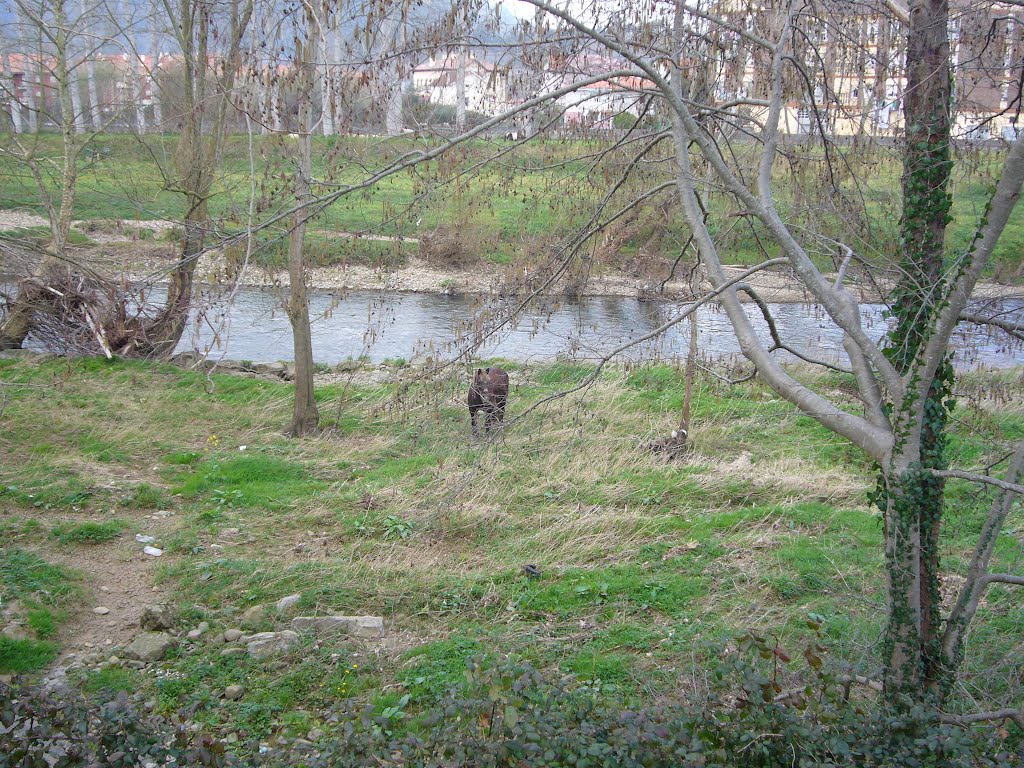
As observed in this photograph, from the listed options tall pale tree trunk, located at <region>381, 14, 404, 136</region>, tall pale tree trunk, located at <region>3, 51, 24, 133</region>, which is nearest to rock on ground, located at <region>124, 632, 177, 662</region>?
tall pale tree trunk, located at <region>381, 14, 404, 136</region>

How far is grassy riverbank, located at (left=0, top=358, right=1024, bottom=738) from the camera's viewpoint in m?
6.31

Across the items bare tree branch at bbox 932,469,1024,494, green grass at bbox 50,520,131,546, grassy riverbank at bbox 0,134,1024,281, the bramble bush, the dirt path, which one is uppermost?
grassy riverbank at bbox 0,134,1024,281

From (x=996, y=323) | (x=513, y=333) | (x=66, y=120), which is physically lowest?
(x=513, y=333)


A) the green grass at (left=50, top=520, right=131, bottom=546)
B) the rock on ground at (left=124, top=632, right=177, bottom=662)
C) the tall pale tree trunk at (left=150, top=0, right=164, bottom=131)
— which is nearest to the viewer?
the rock on ground at (left=124, top=632, right=177, bottom=662)

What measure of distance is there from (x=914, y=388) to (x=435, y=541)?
5096mm

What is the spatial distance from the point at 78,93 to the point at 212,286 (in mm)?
14191

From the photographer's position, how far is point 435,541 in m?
8.71

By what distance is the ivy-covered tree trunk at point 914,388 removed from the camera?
4.97 meters

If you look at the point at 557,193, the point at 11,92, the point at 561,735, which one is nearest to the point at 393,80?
the point at 557,193

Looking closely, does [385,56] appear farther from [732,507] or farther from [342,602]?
[732,507]

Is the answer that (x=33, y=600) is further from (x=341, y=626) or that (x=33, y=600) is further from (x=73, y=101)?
(x=73, y=101)

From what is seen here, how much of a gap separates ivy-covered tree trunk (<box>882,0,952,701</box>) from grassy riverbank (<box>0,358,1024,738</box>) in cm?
44

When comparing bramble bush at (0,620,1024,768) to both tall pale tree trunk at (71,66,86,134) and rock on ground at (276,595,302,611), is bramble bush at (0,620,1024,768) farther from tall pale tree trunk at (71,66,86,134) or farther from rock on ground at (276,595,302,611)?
tall pale tree trunk at (71,66,86,134)

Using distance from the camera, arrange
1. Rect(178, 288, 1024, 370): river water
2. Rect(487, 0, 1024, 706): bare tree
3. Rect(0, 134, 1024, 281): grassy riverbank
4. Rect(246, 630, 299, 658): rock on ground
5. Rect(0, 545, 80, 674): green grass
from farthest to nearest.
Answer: Rect(178, 288, 1024, 370): river water < Rect(246, 630, 299, 658): rock on ground < Rect(0, 545, 80, 674): green grass < Rect(0, 134, 1024, 281): grassy riverbank < Rect(487, 0, 1024, 706): bare tree
